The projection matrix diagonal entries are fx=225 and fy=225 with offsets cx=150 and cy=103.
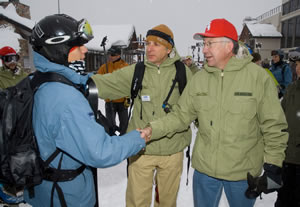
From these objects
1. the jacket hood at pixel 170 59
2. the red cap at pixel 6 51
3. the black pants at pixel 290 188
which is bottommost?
the black pants at pixel 290 188

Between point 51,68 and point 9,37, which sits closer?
point 51,68

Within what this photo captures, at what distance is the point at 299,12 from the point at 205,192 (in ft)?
119

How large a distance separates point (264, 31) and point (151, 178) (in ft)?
135

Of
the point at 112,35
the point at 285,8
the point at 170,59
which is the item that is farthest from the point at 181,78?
the point at 285,8

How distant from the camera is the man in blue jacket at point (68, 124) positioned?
4.72 ft

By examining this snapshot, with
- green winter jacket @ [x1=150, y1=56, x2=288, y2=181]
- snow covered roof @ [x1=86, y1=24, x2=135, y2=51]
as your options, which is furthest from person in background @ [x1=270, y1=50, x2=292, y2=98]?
snow covered roof @ [x1=86, y1=24, x2=135, y2=51]

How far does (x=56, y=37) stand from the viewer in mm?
1610

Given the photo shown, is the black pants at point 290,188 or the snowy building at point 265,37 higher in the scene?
the snowy building at point 265,37

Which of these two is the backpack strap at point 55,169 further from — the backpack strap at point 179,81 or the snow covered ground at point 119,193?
the snow covered ground at point 119,193

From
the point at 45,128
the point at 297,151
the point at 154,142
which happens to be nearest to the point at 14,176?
the point at 45,128

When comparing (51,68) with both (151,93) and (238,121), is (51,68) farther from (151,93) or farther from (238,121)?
(238,121)

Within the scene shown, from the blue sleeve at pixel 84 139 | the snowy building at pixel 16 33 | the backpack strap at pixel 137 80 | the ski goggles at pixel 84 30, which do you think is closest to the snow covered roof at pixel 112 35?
the snowy building at pixel 16 33

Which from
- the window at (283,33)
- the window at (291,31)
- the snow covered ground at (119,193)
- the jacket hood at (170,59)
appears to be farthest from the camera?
the window at (283,33)

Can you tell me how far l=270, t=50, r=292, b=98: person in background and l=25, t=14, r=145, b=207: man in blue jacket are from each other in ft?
19.1
